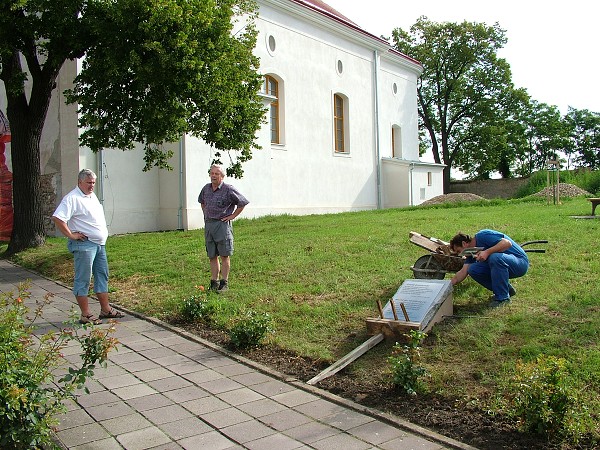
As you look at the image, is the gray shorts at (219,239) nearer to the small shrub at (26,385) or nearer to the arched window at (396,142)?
the small shrub at (26,385)

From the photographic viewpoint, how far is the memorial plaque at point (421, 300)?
228 inches

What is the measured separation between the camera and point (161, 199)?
1984cm

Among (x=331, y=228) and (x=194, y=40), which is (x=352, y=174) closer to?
(x=331, y=228)

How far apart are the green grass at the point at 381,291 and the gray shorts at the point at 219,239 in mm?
583

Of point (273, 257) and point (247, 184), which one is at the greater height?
point (247, 184)

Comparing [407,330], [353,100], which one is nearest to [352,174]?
[353,100]

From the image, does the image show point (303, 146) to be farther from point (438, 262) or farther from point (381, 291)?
point (438, 262)

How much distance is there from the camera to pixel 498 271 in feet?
20.6

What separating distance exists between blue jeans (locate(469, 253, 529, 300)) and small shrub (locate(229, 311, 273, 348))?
7.92 ft

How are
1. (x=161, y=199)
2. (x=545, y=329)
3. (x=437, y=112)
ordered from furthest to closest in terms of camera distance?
(x=437, y=112) < (x=161, y=199) < (x=545, y=329)

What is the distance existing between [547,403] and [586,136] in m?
71.3

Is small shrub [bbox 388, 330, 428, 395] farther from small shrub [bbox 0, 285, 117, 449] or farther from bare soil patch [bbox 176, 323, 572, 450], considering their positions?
small shrub [bbox 0, 285, 117, 449]

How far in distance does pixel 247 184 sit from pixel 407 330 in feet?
51.5

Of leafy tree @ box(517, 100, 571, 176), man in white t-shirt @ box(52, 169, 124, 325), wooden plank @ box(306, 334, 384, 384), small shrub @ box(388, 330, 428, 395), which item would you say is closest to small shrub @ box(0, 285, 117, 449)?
wooden plank @ box(306, 334, 384, 384)
